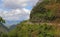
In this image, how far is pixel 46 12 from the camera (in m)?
55.7

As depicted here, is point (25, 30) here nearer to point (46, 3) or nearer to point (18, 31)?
point (18, 31)

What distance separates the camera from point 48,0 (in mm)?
58500

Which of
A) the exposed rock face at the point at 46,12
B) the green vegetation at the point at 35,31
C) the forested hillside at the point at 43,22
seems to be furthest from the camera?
the exposed rock face at the point at 46,12

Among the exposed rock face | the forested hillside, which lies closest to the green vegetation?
the forested hillside

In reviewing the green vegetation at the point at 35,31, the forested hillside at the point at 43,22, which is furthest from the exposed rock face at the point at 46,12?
the green vegetation at the point at 35,31

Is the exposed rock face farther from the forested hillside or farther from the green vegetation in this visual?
the green vegetation

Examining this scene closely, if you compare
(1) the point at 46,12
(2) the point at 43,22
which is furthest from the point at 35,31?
(1) the point at 46,12

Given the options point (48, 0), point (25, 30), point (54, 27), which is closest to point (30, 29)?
point (25, 30)

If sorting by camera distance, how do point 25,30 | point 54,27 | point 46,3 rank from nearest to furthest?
1. point 54,27
2. point 25,30
3. point 46,3

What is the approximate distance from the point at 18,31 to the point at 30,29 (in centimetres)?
379

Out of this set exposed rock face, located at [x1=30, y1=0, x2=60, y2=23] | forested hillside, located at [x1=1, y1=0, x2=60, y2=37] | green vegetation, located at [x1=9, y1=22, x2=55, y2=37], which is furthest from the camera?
exposed rock face, located at [x1=30, y1=0, x2=60, y2=23]

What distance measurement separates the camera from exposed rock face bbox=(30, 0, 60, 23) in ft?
177

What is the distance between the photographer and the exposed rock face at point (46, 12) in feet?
177

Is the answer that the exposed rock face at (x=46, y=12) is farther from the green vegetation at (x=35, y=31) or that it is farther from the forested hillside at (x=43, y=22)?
the green vegetation at (x=35, y=31)
